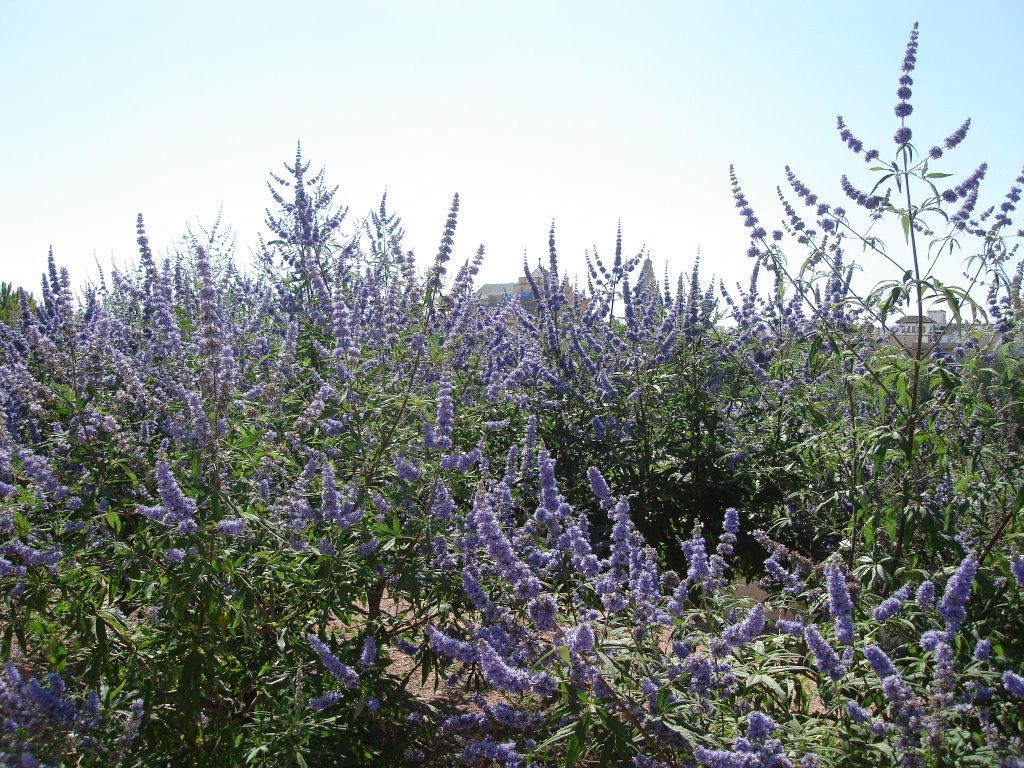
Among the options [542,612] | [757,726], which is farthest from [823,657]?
[542,612]

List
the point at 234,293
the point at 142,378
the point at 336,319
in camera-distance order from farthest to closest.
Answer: the point at 234,293 < the point at 142,378 < the point at 336,319

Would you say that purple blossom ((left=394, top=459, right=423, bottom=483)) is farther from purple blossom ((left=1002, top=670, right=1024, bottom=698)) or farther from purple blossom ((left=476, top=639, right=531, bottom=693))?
purple blossom ((left=1002, top=670, right=1024, bottom=698))

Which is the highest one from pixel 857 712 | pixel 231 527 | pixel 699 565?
pixel 231 527

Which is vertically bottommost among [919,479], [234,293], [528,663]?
[528,663]

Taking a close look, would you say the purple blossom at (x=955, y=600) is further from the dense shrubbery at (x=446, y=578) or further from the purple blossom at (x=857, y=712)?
the purple blossom at (x=857, y=712)

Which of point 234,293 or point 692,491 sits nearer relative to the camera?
point 692,491

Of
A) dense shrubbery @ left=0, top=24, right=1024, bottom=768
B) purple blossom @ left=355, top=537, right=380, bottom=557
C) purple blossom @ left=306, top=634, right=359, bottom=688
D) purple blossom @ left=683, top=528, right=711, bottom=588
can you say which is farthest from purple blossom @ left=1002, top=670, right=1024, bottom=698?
purple blossom @ left=355, top=537, right=380, bottom=557

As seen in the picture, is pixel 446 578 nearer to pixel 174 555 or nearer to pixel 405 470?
pixel 405 470

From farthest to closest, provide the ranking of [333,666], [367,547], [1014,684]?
[367,547], [333,666], [1014,684]

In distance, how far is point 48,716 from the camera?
249 cm

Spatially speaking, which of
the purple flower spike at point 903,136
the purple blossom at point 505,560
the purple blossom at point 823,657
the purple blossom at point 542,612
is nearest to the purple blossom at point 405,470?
the purple blossom at point 505,560

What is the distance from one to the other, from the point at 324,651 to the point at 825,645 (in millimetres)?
1661

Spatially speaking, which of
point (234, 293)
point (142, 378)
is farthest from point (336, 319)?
point (234, 293)

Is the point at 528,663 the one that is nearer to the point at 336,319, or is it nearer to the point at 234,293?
the point at 336,319
